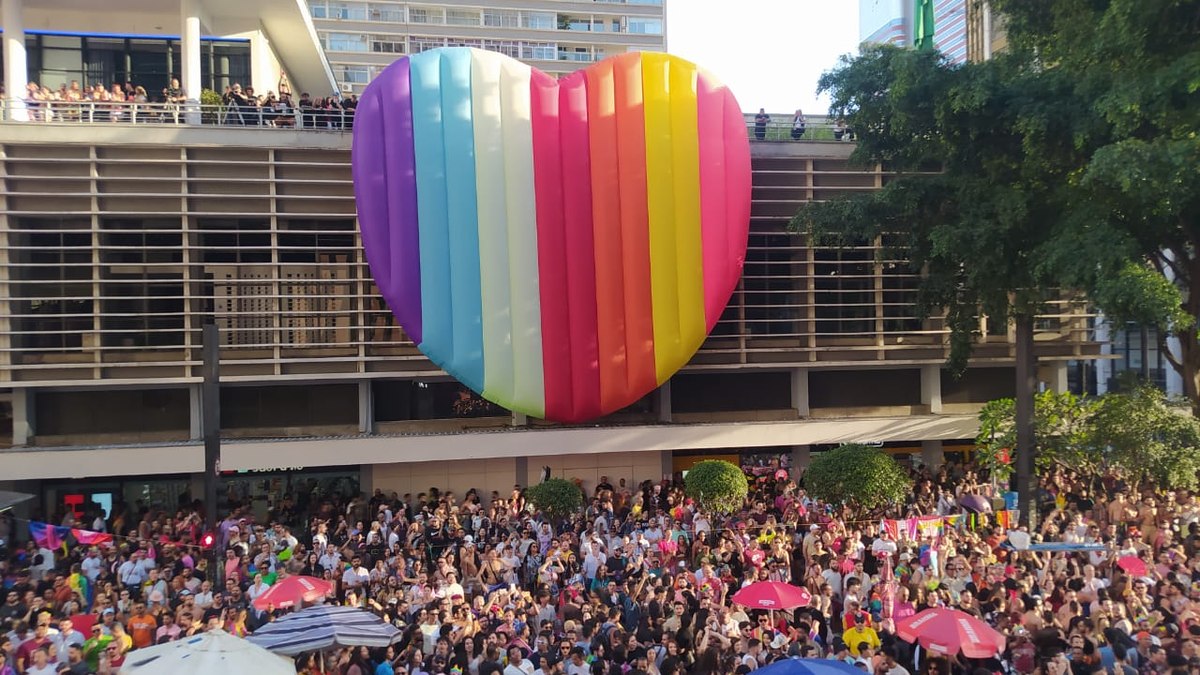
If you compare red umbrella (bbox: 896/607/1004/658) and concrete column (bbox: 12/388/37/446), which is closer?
red umbrella (bbox: 896/607/1004/658)

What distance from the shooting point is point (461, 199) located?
19422 millimetres

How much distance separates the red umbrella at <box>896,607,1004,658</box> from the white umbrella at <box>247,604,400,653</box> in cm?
538

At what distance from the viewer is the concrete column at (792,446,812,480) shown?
2420 centimetres

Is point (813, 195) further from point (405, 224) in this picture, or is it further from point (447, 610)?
point (447, 610)

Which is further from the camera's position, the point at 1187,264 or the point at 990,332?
the point at 990,332

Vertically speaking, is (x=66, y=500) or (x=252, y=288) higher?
(x=252, y=288)

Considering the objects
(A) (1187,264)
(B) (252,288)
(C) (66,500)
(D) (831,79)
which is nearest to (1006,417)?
(A) (1187,264)

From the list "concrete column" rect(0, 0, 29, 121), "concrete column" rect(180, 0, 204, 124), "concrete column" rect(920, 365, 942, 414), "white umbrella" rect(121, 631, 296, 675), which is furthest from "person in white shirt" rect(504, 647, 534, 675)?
"concrete column" rect(0, 0, 29, 121)

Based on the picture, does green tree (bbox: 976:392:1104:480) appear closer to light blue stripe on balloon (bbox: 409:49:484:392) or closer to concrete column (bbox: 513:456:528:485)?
concrete column (bbox: 513:456:528:485)

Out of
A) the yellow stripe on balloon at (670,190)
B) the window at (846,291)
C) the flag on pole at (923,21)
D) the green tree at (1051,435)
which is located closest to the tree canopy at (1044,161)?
the green tree at (1051,435)

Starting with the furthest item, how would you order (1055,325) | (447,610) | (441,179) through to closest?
(1055,325) < (441,179) < (447,610)

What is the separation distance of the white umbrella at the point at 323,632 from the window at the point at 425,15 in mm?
60117

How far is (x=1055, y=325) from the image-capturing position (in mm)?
24328

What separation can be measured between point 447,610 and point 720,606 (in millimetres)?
3369
